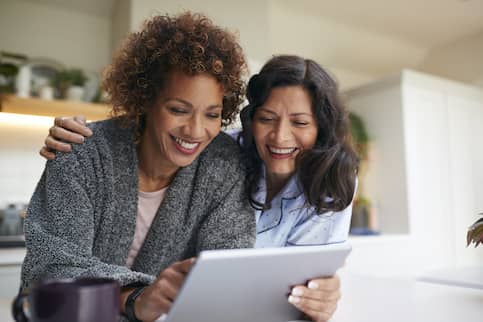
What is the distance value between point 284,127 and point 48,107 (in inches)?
65.3

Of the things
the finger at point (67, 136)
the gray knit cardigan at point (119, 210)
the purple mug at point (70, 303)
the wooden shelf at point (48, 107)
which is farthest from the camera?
the wooden shelf at point (48, 107)

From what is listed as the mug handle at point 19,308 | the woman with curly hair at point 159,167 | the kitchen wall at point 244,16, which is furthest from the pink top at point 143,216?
the kitchen wall at point 244,16

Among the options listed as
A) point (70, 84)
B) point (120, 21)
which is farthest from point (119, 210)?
point (120, 21)

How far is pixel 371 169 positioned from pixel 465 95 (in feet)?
2.89

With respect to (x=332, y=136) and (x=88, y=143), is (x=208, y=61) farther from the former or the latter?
(x=332, y=136)

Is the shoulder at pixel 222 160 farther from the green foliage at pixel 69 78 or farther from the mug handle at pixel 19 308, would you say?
the green foliage at pixel 69 78

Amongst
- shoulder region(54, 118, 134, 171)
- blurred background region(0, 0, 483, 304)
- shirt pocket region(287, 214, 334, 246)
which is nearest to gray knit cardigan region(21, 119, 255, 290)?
shoulder region(54, 118, 134, 171)

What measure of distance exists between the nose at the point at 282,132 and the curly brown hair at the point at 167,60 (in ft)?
0.41

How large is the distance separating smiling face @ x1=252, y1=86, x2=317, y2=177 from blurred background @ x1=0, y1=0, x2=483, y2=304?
138 centimetres

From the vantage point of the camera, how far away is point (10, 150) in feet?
7.41

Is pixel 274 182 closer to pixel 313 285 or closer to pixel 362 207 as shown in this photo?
pixel 313 285

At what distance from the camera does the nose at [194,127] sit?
0.89 metres

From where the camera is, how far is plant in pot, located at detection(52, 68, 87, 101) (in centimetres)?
244

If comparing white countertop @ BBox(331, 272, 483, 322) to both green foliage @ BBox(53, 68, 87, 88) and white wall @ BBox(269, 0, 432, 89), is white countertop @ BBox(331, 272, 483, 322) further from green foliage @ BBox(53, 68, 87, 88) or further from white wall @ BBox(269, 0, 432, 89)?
white wall @ BBox(269, 0, 432, 89)
